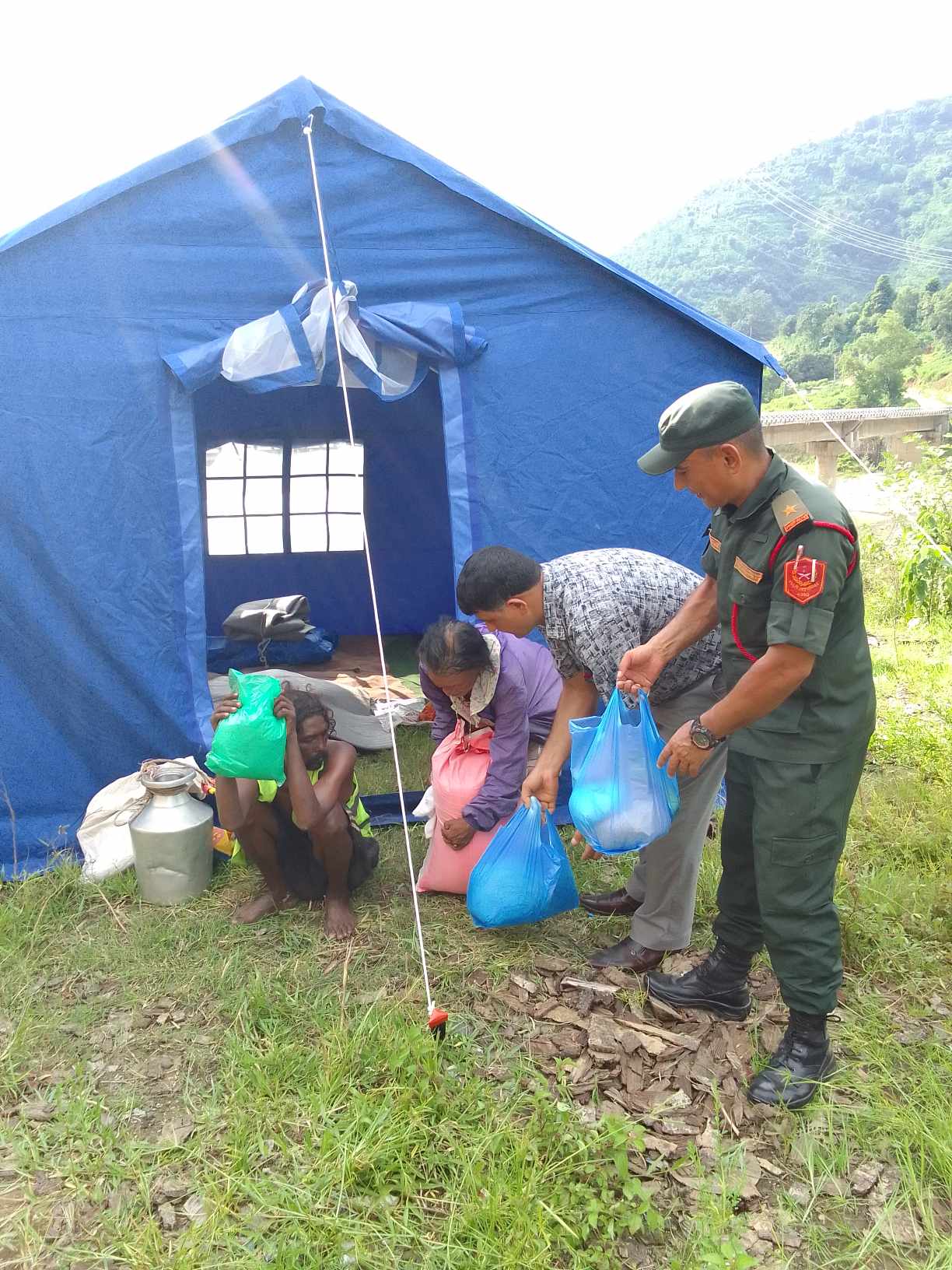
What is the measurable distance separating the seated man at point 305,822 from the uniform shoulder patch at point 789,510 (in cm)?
156

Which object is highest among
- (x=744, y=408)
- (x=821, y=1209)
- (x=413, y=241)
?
(x=413, y=241)

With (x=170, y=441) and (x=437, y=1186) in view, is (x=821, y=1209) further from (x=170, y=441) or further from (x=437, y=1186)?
(x=170, y=441)

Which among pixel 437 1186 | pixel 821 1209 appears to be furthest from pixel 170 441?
pixel 821 1209

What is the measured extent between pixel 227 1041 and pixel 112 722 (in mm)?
1486

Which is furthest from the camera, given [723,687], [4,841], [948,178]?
[948,178]

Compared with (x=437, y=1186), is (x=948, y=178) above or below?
above

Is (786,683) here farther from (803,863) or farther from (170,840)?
(170,840)

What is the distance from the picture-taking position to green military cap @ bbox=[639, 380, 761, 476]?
191 cm

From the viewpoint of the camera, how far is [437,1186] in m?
1.90

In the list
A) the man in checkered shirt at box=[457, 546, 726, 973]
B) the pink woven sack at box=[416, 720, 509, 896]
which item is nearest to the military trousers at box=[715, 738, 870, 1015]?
the man in checkered shirt at box=[457, 546, 726, 973]

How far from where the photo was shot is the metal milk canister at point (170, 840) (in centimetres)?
311

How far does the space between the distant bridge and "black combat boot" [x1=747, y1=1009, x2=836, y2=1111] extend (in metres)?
9.23

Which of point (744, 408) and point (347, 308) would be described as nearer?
point (744, 408)

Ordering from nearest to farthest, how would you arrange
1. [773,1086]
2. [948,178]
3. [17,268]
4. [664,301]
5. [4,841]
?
[773,1086] < [17,268] < [4,841] < [664,301] < [948,178]
